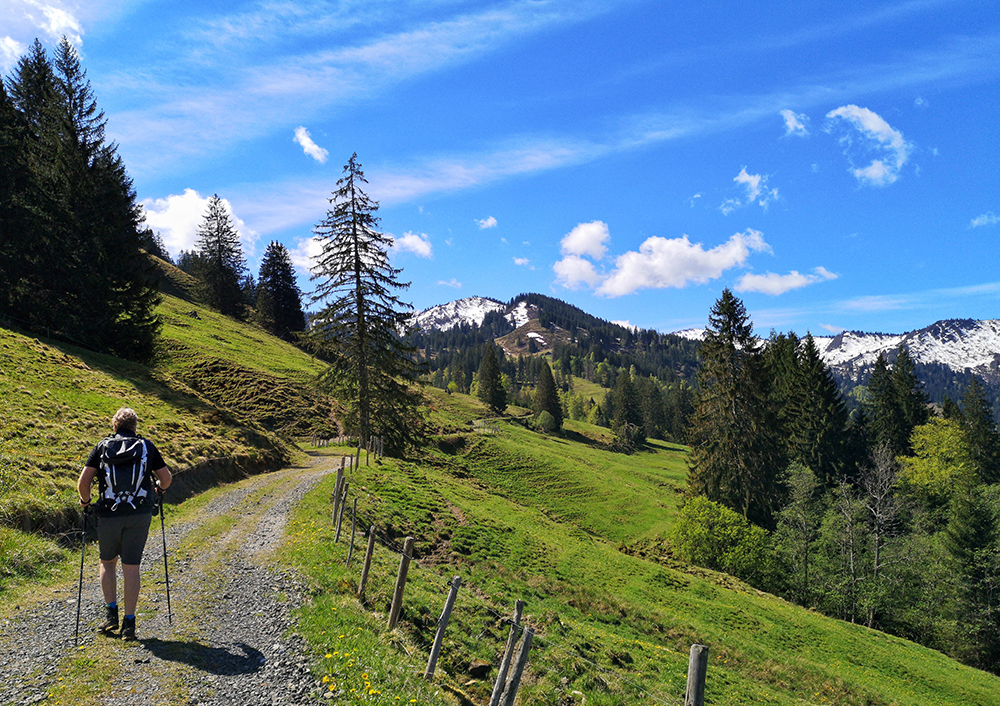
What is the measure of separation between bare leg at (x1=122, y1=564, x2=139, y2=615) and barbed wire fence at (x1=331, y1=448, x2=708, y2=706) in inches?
183

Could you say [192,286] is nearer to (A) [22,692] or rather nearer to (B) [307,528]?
(B) [307,528]

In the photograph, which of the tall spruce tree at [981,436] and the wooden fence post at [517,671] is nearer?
the wooden fence post at [517,671]

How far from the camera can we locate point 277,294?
8738cm

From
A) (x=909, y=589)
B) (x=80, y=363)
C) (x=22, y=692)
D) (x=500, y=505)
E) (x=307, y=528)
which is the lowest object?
(x=909, y=589)

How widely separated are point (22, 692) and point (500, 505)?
30.0 m

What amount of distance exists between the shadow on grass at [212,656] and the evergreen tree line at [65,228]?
3305 cm

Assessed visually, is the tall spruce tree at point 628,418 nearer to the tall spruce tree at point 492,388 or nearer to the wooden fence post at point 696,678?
the tall spruce tree at point 492,388

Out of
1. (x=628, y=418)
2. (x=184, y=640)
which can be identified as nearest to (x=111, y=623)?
(x=184, y=640)

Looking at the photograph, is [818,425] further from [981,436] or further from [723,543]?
[981,436]

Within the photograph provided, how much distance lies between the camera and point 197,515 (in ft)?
63.9

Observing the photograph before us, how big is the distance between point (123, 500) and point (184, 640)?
2.92 meters

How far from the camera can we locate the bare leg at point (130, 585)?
8344 millimetres

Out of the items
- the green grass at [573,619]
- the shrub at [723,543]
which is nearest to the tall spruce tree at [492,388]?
the shrub at [723,543]

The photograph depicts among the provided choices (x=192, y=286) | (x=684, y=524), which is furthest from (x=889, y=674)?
(x=192, y=286)
